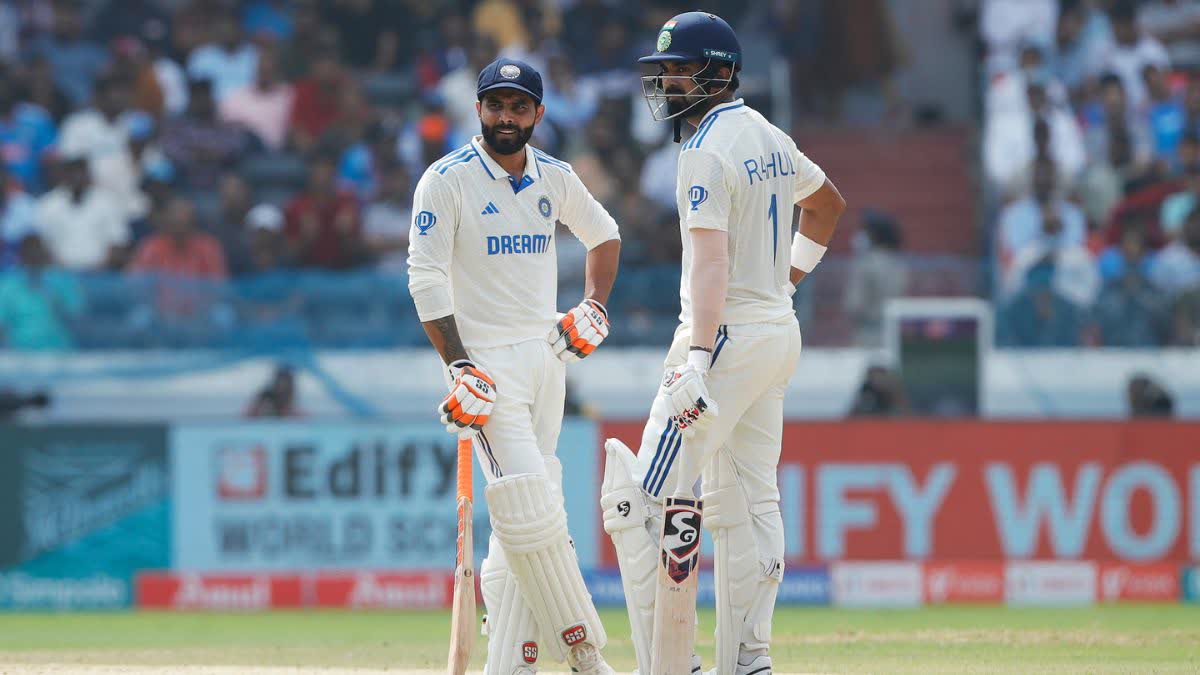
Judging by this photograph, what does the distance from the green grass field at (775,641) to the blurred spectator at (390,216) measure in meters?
3.22

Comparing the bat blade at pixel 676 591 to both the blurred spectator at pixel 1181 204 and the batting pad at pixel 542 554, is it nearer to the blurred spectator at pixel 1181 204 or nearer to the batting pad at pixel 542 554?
the batting pad at pixel 542 554

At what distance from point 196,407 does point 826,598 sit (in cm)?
403

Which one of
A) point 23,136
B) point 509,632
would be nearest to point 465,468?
point 509,632

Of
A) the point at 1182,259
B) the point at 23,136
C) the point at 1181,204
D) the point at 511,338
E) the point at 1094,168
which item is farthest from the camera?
the point at 23,136

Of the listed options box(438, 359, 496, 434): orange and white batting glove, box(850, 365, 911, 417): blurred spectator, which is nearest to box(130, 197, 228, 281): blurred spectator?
box(850, 365, 911, 417): blurred spectator

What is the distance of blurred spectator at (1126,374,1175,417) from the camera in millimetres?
11500

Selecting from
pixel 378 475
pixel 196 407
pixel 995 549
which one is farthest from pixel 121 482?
pixel 995 549

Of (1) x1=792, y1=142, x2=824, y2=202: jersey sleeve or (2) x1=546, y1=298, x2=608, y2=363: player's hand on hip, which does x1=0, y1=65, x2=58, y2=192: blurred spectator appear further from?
(1) x1=792, y1=142, x2=824, y2=202: jersey sleeve

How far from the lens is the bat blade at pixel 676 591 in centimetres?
587

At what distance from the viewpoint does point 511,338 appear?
6.29 m

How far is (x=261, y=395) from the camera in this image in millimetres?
11594

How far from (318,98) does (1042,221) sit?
5568 mm

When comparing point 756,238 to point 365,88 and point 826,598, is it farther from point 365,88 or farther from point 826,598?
point 365,88

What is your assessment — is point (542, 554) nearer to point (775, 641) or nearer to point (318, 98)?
point (775, 641)
